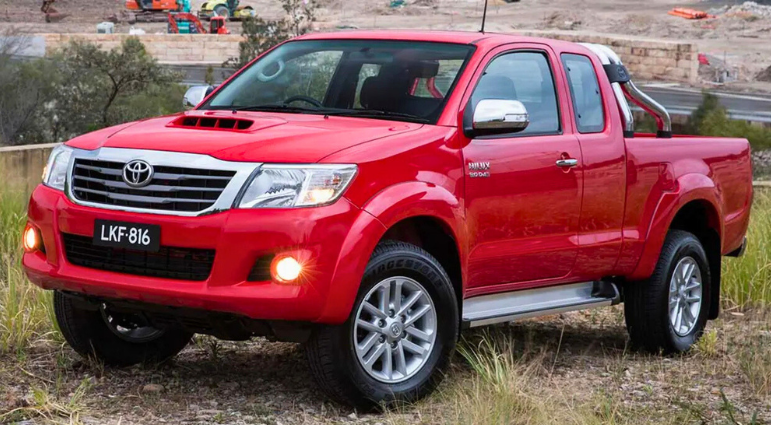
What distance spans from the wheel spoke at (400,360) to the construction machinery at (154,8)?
68.7m

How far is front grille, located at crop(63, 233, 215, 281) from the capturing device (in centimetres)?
535

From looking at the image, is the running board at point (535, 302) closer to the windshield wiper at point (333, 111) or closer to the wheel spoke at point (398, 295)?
the wheel spoke at point (398, 295)

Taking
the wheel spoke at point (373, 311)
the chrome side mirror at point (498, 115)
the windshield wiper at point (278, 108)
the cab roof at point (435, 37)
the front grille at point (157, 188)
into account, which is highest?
the cab roof at point (435, 37)

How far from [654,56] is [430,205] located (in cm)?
4522

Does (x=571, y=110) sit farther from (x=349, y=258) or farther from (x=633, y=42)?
(x=633, y=42)

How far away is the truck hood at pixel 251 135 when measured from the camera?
17.6 ft

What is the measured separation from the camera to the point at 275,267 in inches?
206

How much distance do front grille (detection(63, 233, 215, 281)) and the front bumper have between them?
41 millimetres

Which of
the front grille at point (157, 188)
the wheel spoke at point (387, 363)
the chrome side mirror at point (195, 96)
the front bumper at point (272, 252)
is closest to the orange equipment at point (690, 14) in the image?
the chrome side mirror at point (195, 96)

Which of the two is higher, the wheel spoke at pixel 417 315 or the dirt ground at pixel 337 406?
the wheel spoke at pixel 417 315

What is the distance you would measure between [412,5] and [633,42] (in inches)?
1348

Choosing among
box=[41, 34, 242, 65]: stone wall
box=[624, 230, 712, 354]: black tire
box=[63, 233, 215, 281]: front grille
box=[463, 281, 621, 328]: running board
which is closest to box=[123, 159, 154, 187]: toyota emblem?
box=[63, 233, 215, 281]: front grille

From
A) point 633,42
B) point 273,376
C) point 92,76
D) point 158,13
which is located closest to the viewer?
point 273,376

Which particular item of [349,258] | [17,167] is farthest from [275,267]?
[17,167]
